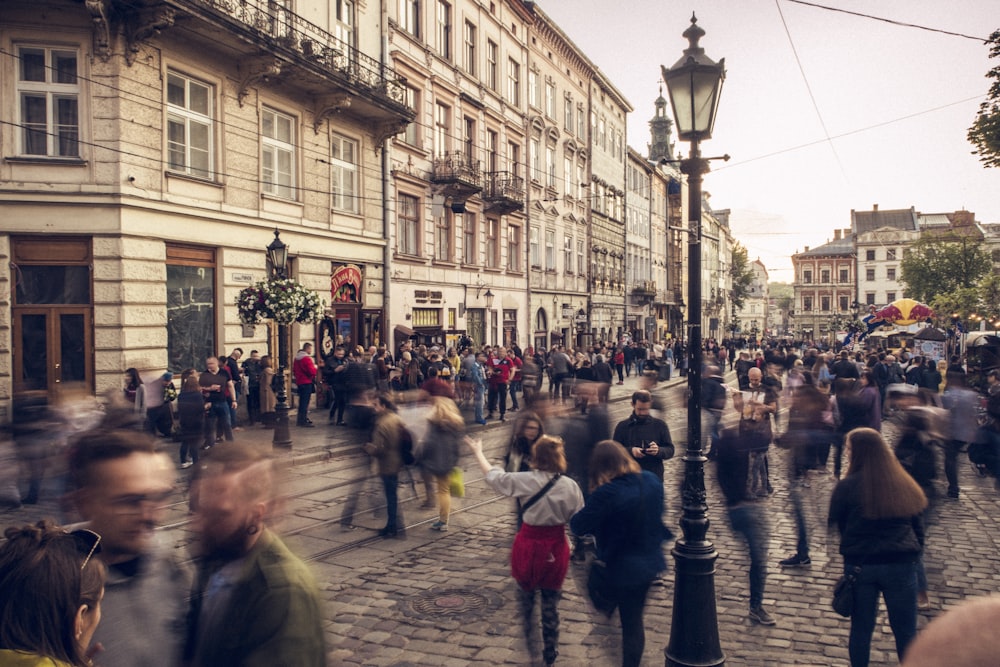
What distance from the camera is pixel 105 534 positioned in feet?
9.88

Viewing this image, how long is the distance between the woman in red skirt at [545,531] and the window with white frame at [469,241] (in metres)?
24.0

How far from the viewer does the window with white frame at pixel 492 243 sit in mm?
31484

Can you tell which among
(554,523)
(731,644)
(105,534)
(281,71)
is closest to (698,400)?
(554,523)

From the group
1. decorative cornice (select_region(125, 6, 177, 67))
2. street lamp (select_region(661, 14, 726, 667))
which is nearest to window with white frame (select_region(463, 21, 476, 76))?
decorative cornice (select_region(125, 6, 177, 67))

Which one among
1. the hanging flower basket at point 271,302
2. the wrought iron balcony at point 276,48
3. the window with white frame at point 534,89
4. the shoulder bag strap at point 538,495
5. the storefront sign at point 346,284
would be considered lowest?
the shoulder bag strap at point 538,495

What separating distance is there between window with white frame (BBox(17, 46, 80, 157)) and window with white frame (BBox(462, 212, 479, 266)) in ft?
52.8

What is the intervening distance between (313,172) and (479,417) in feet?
27.2

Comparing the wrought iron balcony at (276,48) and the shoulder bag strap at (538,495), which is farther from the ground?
the wrought iron balcony at (276,48)

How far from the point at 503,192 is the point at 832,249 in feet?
292

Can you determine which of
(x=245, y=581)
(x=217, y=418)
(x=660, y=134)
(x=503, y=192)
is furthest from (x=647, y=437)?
(x=660, y=134)

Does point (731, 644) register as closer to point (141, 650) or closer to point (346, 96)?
point (141, 650)

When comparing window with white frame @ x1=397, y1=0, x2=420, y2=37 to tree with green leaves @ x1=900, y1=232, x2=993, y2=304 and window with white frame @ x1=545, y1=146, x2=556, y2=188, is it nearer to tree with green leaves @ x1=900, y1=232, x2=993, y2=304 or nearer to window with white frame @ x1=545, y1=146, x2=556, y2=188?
window with white frame @ x1=545, y1=146, x2=556, y2=188

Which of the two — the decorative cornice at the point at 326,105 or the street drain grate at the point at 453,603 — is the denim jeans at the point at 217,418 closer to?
the street drain grate at the point at 453,603

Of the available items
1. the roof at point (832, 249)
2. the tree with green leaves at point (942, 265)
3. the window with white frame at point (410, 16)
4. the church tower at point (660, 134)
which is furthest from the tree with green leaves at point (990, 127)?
the roof at point (832, 249)
